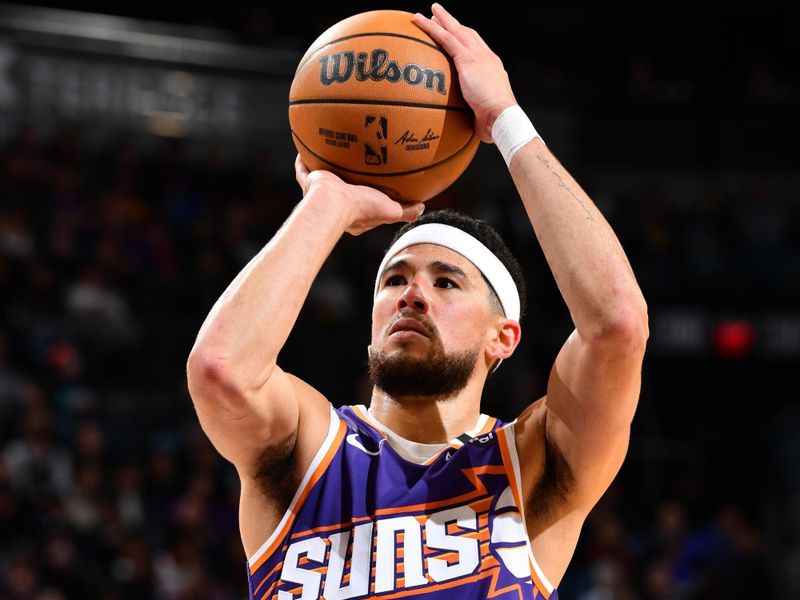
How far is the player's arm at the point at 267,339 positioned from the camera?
2695 millimetres

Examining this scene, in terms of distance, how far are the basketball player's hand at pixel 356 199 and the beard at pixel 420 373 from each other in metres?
0.38

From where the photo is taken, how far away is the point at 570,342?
9.62 ft

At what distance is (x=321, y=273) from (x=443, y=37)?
759 cm

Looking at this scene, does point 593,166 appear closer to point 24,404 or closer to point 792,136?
point 792,136

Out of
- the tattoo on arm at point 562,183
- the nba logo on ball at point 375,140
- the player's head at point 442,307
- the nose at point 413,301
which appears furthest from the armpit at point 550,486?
the nba logo on ball at point 375,140

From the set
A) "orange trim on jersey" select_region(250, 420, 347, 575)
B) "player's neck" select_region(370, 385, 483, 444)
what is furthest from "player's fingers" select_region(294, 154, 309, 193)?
"orange trim on jersey" select_region(250, 420, 347, 575)

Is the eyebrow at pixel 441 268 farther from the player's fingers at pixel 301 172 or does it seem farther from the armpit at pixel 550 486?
the armpit at pixel 550 486

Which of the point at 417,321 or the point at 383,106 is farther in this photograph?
the point at 417,321

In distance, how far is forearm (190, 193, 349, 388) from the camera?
269 centimetres

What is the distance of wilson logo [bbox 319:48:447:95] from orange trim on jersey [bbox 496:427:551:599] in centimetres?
97

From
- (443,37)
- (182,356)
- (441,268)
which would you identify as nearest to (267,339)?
(441,268)

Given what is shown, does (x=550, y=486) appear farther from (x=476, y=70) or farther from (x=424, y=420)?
(x=476, y=70)

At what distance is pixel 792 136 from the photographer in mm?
12672

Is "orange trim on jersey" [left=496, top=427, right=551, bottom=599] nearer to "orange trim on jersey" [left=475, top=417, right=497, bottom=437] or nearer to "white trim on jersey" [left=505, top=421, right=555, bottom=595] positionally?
"white trim on jersey" [left=505, top=421, right=555, bottom=595]
